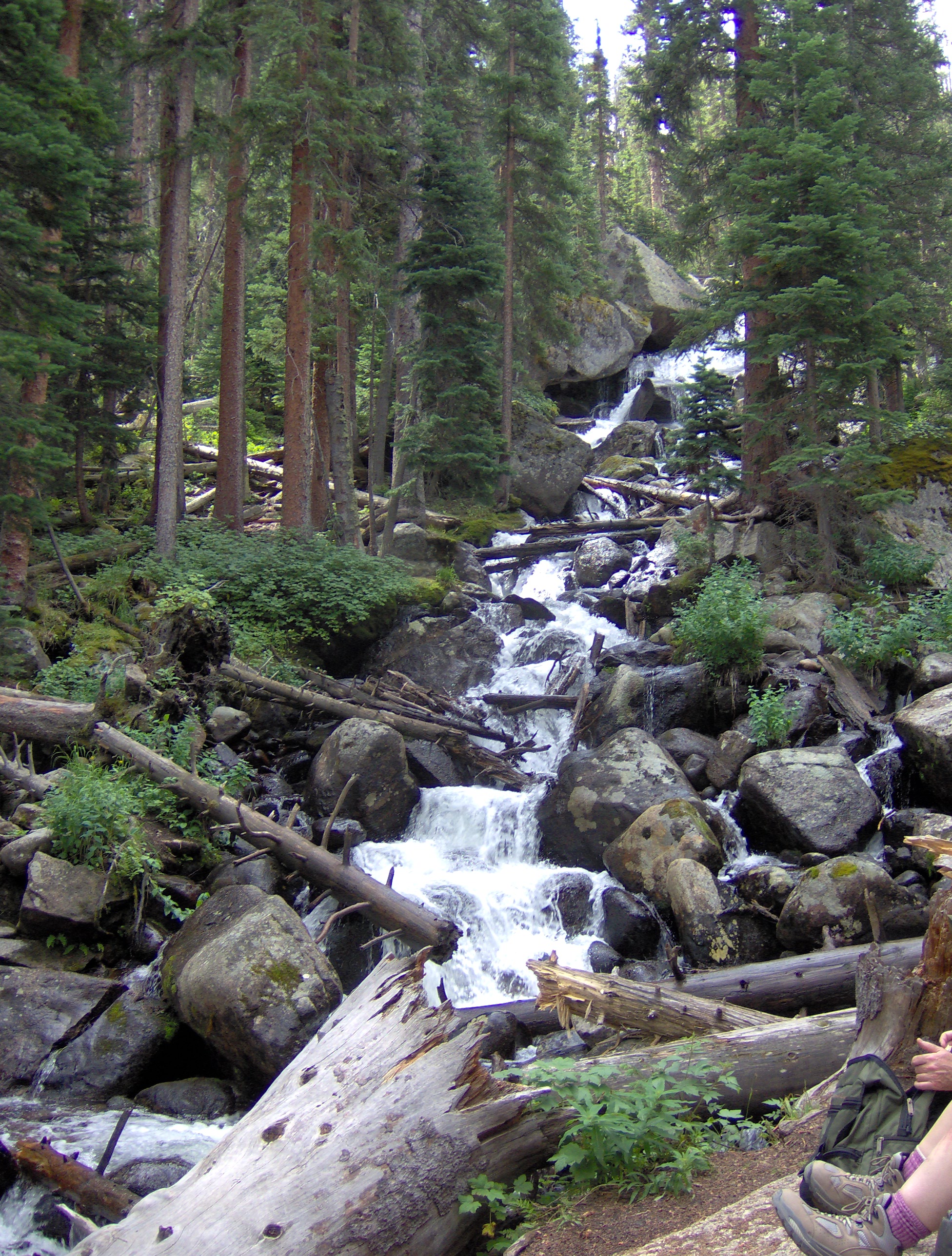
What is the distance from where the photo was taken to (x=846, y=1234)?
276cm

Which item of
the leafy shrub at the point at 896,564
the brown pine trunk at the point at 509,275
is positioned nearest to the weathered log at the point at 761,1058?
the leafy shrub at the point at 896,564

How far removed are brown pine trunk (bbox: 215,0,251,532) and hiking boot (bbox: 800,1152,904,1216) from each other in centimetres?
1523

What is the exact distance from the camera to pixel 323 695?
1221 centimetres

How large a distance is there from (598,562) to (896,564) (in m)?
5.88

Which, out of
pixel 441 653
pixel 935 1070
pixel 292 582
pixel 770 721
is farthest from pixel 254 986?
pixel 292 582

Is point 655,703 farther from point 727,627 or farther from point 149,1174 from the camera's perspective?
point 149,1174

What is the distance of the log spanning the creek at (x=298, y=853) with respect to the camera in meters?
7.60

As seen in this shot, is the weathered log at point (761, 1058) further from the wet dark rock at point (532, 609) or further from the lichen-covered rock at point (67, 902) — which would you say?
the wet dark rock at point (532, 609)

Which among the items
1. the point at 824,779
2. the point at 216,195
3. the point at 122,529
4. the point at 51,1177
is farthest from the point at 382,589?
the point at 216,195

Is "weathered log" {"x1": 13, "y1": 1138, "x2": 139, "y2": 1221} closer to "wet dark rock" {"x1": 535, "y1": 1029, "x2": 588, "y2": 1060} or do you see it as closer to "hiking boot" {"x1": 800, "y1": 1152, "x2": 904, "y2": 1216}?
"wet dark rock" {"x1": 535, "y1": 1029, "x2": 588, "y2": 1060}

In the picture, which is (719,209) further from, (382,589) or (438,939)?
(438,939)

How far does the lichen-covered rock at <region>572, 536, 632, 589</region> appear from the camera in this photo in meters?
17.2

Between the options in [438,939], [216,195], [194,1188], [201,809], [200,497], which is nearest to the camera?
[194,1188]

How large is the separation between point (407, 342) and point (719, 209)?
7445mm
